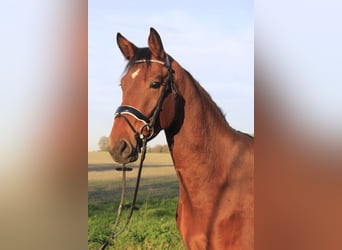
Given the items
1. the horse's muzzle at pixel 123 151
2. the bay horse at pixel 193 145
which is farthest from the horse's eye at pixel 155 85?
the horse's muzzle at pixel 123 151

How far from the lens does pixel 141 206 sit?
2703 mm

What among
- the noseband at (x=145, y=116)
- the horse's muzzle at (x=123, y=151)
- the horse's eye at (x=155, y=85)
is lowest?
the horse's muzzle at (x=123, y=151)

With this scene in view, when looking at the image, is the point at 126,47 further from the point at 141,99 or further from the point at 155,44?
the point at 141,99

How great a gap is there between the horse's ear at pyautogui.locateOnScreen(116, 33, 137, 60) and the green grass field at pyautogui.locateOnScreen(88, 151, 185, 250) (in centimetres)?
63

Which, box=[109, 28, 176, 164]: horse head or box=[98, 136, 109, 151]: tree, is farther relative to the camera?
box=[98, 136, 109, 151]: tree

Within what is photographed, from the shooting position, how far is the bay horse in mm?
2492

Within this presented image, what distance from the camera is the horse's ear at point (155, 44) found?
2.52m

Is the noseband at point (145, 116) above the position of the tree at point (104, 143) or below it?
above

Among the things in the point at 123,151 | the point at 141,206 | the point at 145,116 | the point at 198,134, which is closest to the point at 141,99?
the point at 145,116

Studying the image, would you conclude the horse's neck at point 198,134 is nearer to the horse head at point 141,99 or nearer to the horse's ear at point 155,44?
the horse head at point 141,99

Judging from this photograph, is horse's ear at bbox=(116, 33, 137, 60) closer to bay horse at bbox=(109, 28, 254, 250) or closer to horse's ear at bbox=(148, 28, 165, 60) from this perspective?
bay horse at bbox=(109, 28, 254, 250)

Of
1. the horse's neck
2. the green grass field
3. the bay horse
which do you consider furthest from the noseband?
the green grass field

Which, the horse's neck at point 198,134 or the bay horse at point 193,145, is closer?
the bay horse at point 193,145
